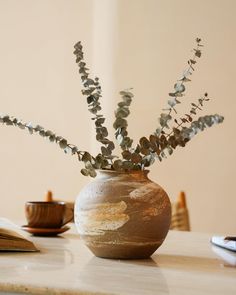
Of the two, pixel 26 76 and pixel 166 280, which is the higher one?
pixel 26 76

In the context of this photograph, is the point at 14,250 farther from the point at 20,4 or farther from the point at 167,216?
the point at 20,4

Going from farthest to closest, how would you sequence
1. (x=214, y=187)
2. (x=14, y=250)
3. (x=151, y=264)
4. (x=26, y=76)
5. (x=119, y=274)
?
(x=26, y=76), (x=214, y=187), (x=14, y=250), (x=151, y=264), (x=119, y=274)

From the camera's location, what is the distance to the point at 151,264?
1021 millimetres

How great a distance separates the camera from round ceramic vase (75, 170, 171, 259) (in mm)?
1029

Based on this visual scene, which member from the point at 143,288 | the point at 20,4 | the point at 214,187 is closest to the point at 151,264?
the point at 143,288

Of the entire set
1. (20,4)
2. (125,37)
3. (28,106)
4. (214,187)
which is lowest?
(214,187)

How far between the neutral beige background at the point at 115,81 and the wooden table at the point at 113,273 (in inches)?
79.7

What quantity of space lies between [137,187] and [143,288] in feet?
0.92

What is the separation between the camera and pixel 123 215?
1.03 m

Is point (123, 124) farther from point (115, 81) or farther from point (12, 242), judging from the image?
→ point (115, 81)

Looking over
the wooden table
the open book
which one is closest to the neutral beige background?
the wooden table

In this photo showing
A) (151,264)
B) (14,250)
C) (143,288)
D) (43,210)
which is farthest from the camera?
(43,210)

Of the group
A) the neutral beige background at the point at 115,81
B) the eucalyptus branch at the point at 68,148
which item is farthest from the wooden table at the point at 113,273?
the neutral beige background at the point at 115,81

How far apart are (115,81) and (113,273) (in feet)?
8.72
